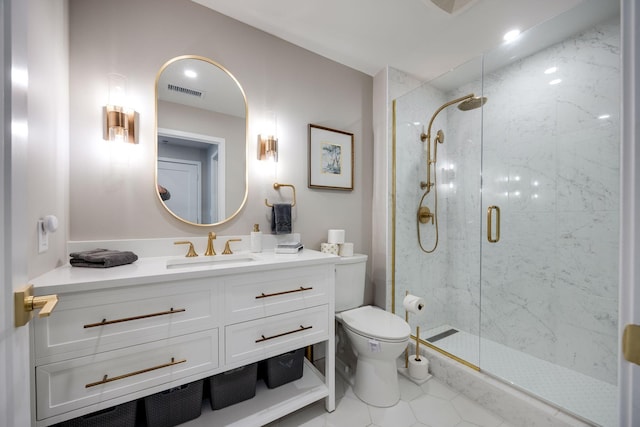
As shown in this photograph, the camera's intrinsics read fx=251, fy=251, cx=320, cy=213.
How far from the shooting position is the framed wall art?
2.03 meters

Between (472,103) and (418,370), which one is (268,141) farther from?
(418,370)

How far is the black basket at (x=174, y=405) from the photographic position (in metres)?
1.19

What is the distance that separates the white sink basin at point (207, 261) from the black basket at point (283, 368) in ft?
2.11

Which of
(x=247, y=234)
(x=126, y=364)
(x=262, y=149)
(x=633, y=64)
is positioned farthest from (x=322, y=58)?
(x=126, y=364)

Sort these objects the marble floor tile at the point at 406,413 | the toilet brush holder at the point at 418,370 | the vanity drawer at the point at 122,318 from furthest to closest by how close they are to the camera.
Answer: the toilet brush holder at the point at 418,370 < the marble floor tile at the point at 406,413 < the vanity drawer at the point at 122,318

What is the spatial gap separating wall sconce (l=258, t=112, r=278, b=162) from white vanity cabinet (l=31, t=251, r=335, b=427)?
2.73ft

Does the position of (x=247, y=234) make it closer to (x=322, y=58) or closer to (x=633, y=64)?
(x=322, y=58)

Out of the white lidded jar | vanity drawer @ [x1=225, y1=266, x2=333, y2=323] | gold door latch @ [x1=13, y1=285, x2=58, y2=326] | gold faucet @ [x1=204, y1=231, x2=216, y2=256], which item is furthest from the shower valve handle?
gold door latch @ [x1=13, y1=285, x2=58, y2=326]

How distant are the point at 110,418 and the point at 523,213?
9.58 feet

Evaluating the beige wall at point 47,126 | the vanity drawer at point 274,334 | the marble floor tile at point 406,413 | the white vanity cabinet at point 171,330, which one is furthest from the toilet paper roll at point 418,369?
the beige wall at point 47,126

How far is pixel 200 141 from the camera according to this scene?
1591 mm

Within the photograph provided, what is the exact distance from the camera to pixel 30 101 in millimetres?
905

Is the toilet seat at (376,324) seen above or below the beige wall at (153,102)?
below

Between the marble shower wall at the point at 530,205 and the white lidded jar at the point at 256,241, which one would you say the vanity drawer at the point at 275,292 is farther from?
the marble shower wall at the point at 530,205
